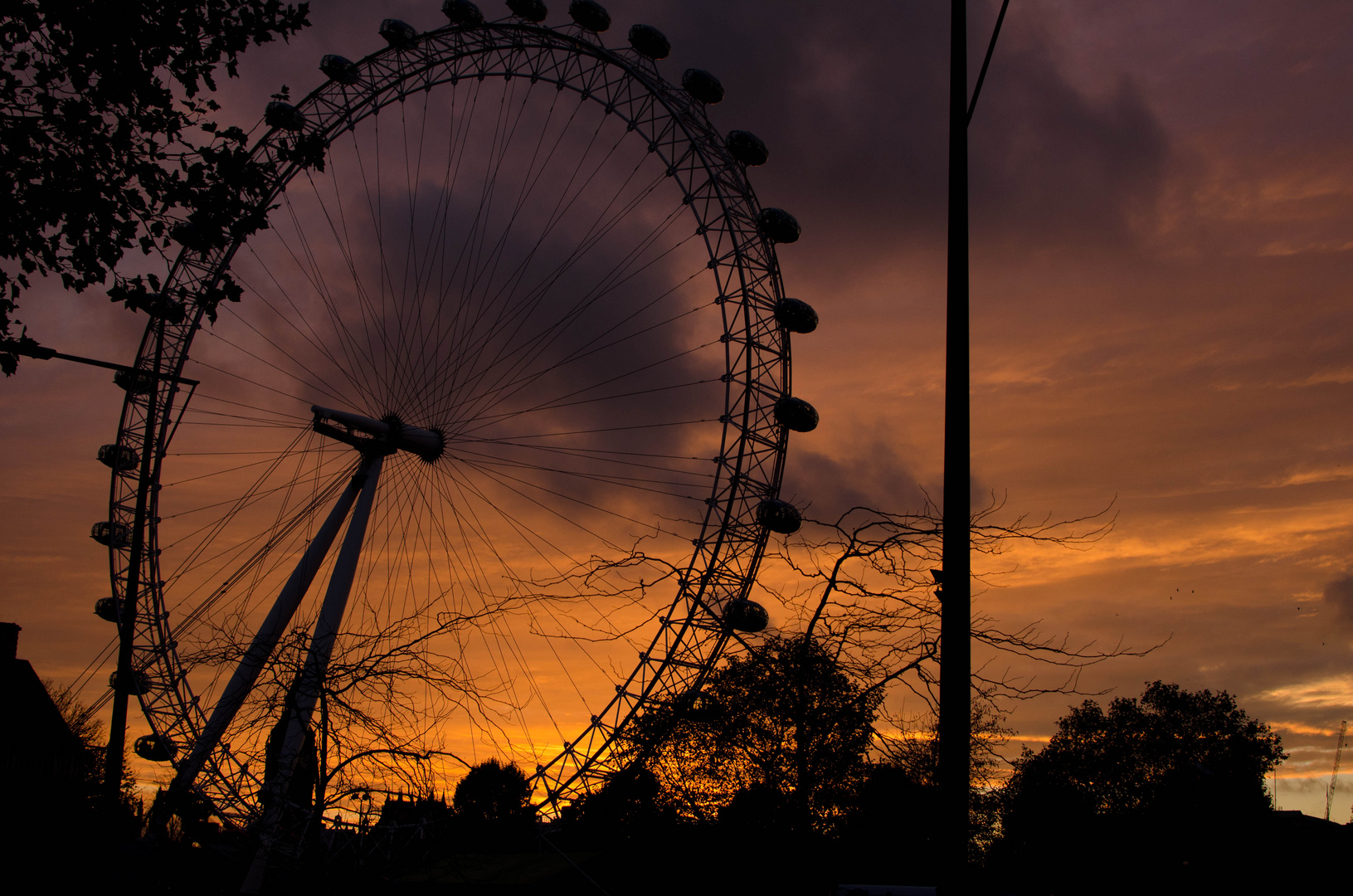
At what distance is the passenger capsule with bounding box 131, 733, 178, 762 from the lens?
29.0m

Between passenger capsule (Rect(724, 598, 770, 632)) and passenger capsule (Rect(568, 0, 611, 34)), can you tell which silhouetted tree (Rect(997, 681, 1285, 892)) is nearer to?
passenger capsule (Rect(724, 598, 770, 632))

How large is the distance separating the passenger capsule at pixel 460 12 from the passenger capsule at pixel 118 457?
648 inches

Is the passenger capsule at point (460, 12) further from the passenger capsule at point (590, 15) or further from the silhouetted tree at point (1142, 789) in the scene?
the silhouetted tree at point (1142, 789)

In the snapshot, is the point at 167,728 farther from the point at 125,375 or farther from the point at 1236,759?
the point at 1236,759

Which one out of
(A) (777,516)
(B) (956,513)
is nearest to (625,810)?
(B) (956,513)

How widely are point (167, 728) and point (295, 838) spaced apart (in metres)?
18.6

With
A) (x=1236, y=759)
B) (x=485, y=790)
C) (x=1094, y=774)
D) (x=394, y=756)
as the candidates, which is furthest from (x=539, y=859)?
(x=1236, y=759)

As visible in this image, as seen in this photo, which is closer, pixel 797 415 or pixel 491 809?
pixel 491 809

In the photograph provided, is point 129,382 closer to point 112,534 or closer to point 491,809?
point 112,534

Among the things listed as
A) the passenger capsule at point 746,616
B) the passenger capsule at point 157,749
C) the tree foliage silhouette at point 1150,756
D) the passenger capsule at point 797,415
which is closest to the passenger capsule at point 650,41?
the passenger capsule at point 797,415

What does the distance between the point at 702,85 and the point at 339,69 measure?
10980 millimetres

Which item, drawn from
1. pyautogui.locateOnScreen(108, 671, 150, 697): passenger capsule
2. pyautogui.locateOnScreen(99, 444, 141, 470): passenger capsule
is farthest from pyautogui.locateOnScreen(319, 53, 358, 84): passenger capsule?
pyautogui.locateOnScreen(108, 671, 150, 697): passenger capsule

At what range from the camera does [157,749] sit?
29.0 meters

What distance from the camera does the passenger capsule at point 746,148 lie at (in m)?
26.8
